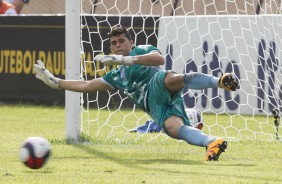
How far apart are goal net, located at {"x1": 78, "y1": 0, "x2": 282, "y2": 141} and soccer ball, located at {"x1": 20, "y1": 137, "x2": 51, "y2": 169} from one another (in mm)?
5441

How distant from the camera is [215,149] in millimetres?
8680

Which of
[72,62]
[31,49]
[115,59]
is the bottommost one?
[115,59]

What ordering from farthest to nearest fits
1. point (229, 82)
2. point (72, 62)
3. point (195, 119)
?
point (195, 119) < point (72, 62) < point (229, 82)

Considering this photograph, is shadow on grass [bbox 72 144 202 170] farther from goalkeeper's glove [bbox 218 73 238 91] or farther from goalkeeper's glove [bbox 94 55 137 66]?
goalkeeper's glove [bbox 94 55 137 66]

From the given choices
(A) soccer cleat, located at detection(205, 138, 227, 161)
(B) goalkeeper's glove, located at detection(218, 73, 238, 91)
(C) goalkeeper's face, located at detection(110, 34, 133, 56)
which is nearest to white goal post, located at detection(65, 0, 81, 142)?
(C) goalkeeper's face, located at detection(110, 34, 133, 56)

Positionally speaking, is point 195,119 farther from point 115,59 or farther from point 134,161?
point 115,59

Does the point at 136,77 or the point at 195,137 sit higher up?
the point at 136,77

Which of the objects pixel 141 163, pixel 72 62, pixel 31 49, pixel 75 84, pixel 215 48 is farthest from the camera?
pixel 31 49

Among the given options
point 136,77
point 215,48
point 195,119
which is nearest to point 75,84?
point 136,77

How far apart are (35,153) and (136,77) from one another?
2.20 m

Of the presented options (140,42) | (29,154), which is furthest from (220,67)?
(29,154)

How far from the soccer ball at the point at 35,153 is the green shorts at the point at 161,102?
5.97 ft

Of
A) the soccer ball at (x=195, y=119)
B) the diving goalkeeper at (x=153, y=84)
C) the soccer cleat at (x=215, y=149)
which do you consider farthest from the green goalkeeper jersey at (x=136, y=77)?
the soccer ball at (x=195, y=119)

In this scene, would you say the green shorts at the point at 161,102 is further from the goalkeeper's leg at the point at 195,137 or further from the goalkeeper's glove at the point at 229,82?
the goalkeeper's glove at the point at 229,82
